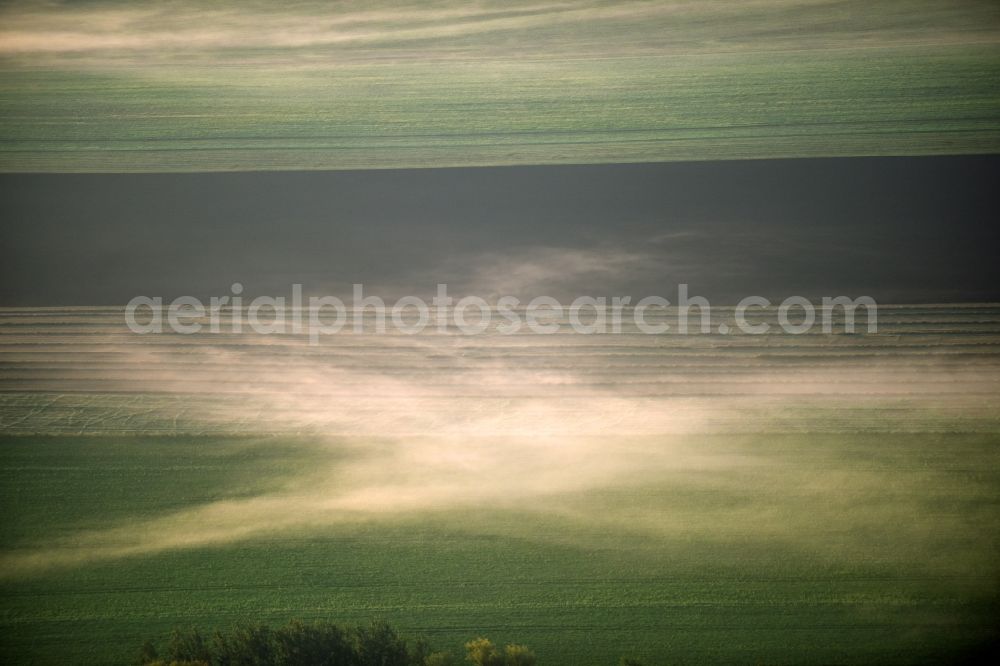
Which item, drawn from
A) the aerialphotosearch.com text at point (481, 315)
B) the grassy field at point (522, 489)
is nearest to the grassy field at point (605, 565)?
the grassy field at point (522, 489)

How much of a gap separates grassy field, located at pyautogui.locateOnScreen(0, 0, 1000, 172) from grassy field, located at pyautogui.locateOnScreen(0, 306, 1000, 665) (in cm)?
765

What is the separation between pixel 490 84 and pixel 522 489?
15.8 meters

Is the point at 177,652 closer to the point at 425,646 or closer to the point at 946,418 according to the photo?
the point at 425,646

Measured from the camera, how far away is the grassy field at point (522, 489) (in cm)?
1066

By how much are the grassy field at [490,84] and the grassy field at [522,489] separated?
765 centimetres

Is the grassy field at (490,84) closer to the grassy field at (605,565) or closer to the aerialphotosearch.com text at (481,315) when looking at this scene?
the aerialphotosearch.com text at (481,315)

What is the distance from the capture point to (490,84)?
81.1ft

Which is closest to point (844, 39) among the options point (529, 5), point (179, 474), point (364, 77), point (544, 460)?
point (529, 5)

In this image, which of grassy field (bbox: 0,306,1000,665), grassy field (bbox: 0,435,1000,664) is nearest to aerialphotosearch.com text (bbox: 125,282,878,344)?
grassy field (bbox: 0,306,1000,665)

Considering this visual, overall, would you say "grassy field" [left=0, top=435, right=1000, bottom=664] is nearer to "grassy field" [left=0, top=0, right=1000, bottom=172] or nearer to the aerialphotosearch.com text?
the aerialphotosearch.com text

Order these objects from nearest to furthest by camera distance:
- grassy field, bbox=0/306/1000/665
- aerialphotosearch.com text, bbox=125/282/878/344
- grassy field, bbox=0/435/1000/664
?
grassy field, bbox=0/435/1000/664 < grassy field, bbox=0/306/1000/665 < aerialphotosearch.com text, bbox=125/282/878/344

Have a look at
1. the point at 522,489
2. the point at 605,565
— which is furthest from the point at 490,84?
the point at 605,565

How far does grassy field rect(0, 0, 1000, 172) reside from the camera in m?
21.8

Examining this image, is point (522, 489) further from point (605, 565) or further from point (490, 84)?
point (490, 84)
